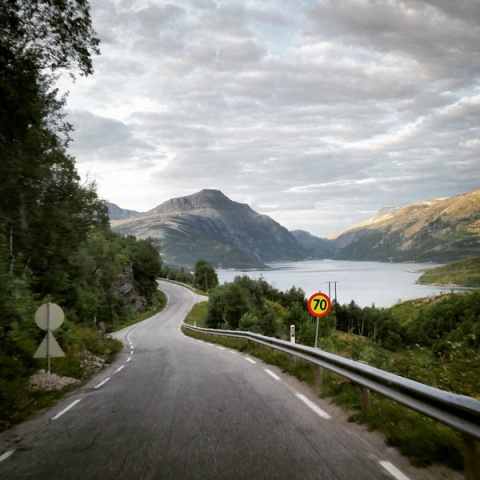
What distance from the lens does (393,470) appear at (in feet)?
14.6

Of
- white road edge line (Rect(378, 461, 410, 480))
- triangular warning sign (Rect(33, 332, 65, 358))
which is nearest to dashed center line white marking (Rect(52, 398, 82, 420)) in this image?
triangular warning sign (Rect(33, 332, 65, 358))

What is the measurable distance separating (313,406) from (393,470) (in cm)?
313

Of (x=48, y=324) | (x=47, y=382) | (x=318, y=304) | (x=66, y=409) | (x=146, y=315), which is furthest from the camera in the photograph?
(x=146, y=315)

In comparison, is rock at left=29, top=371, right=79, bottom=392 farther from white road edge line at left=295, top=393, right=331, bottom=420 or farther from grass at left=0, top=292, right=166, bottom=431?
white road edge line at left=295, top=393, right=331, bottom=420

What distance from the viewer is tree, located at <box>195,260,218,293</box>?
128875 mm

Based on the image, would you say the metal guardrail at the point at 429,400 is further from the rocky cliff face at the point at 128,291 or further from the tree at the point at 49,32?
the rocky cliff face at the point at 128,291

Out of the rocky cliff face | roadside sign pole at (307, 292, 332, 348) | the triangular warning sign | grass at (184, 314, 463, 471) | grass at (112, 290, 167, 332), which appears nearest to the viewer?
grass at (184, 314, 463, 471)

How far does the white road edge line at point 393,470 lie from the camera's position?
425 cm

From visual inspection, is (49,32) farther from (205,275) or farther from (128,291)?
(205,275)

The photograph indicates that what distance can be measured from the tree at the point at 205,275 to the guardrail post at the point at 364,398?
401 feet

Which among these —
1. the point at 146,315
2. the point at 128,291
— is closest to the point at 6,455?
the point at 146,315

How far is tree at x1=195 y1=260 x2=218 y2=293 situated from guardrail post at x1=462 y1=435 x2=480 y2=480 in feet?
410

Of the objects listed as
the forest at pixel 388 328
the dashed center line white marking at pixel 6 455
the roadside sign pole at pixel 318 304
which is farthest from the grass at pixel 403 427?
the dashed center line white marking at pixel 6 455

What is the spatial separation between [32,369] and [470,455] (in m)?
12.3
